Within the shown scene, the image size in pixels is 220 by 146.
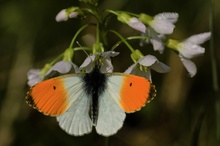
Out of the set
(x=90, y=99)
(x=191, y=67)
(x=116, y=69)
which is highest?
(x=90, y=99)

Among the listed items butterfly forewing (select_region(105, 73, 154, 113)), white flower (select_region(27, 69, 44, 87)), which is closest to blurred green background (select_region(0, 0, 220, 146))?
white flower (select_region(27, 69, 44, 87))

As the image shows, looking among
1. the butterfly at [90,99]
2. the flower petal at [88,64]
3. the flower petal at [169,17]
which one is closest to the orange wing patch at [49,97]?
the butterfly at [90,99]

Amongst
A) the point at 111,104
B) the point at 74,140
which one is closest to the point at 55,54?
the point at 74,140

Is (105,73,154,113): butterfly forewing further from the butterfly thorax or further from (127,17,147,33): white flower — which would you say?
(127,17,147,33): white flower

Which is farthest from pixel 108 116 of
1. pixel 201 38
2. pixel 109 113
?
pixel 201 38

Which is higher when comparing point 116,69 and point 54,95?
point 54,95

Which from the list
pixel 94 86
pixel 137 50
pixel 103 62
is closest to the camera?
pixel 94 86

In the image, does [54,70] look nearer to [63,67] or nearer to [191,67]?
[63,67]
